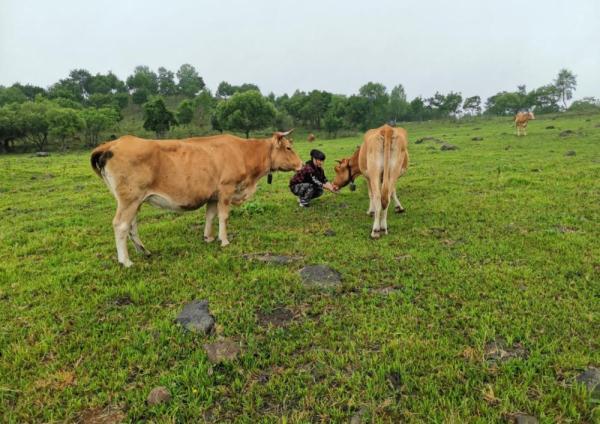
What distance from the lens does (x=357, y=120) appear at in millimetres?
76125

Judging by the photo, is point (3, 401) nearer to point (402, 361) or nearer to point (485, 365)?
point (402, 361)

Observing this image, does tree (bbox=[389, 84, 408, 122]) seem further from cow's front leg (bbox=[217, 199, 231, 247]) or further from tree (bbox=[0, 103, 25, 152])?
cow's front leg (bbox=[217, 199, 231, 247])

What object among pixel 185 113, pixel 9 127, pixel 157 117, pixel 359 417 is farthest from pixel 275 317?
pixel 185 113

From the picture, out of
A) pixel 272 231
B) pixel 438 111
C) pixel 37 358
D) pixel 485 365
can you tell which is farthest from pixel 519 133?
pixel 438 111

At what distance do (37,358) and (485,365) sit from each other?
4610mm

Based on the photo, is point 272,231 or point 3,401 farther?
point 272,231

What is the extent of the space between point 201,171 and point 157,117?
59.6m

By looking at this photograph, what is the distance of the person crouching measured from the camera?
10938 millimetres

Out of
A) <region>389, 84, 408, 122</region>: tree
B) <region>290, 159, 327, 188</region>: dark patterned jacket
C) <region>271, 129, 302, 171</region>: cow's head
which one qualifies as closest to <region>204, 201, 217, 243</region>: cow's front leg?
<region>271, 129, 302, 171</region>: cow's head

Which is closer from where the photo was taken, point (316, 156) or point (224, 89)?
point (316, 156)

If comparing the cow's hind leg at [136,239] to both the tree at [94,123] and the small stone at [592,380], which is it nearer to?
the small stone at [592,380]

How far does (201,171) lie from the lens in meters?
7.14

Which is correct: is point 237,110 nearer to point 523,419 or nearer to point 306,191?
point 306,191

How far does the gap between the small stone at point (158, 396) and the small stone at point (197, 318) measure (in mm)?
966
